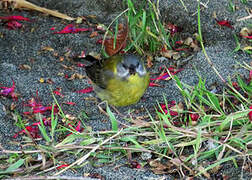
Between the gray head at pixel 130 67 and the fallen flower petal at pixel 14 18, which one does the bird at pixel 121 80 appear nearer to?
the gray head at pixel 130 67

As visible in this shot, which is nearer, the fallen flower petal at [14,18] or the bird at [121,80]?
the bird at [121,80]

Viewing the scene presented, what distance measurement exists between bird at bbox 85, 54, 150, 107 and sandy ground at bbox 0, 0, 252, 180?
0.56ft

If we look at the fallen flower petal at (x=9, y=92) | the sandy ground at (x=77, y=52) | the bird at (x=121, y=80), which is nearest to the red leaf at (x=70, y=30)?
the sandy ground at (x=77, y=52)

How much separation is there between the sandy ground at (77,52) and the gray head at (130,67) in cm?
34

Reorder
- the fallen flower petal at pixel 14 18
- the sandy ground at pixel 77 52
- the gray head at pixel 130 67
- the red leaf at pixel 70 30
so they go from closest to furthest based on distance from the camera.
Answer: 1. the gray head at pixel 130 67
2. the sandy ground at pixel 77 52
3. the red leaf at pixel 70 30
4. the fallen flower petal at pixel 14 18

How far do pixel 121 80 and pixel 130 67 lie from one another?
0.52ft

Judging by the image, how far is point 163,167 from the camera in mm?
2787

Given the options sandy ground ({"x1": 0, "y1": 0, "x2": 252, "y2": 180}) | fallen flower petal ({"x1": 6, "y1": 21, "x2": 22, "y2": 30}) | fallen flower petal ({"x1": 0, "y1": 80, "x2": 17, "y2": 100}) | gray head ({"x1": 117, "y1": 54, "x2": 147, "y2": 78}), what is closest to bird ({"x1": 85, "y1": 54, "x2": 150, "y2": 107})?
gray head ({"x1": 117, "y1": 54, "x2": 147, "y2": 78})

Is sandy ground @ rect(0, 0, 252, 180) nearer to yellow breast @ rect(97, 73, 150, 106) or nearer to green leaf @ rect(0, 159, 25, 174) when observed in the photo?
yellow breast @ rect(97, 73, 150, 106)

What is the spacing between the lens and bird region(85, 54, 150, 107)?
3717mm

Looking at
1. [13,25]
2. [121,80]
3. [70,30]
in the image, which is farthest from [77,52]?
[121,80]

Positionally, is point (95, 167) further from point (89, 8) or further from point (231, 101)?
point (89, 8)

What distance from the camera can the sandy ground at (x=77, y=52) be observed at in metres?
3.93

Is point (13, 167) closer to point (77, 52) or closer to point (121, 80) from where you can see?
point (121, 80)
